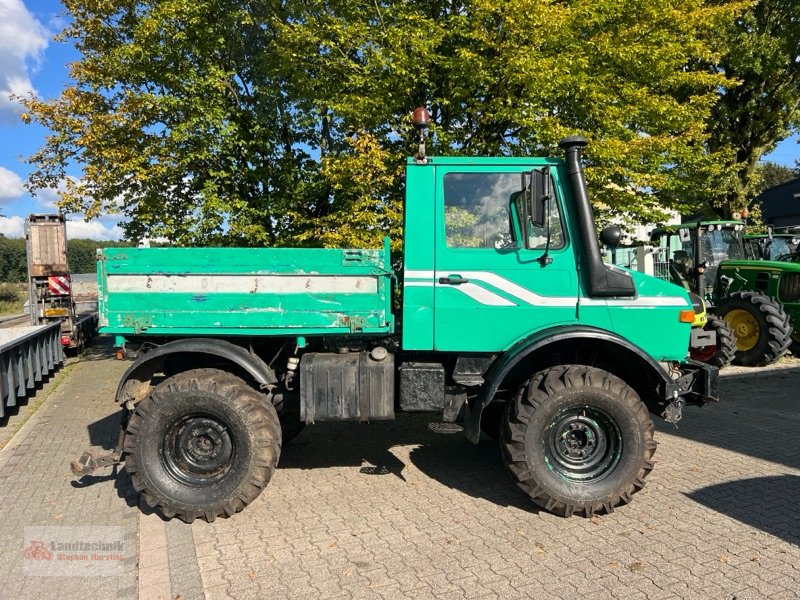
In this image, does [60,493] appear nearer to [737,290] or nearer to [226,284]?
[226,284]

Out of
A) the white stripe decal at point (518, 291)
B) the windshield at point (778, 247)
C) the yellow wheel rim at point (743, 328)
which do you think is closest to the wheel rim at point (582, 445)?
the white stripe decal at point (518, 291)

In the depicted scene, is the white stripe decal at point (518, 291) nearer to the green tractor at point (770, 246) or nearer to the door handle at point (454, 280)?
the door handle at point (454, 280)

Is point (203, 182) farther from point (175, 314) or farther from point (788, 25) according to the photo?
point (788, 25)

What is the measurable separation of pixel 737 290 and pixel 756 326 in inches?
60.0

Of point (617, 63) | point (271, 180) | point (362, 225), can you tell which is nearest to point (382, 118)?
point (362, 225)

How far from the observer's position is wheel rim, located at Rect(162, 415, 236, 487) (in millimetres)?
4129

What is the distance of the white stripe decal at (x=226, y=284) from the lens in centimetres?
411

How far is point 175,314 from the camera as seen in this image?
163 inches

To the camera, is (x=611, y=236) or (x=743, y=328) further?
(x=743, y=328)

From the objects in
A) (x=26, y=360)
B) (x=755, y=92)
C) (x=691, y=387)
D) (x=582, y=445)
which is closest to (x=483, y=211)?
(x=582, y=445)

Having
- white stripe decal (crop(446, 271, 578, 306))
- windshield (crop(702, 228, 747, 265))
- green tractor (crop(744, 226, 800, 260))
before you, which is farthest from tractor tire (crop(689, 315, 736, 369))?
white stripe decal (crop(446, 271, 578, 306))

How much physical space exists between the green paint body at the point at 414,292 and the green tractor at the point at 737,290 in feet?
16.2

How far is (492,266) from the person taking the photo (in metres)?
4.13

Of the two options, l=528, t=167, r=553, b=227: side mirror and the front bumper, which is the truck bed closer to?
l=528, t=167, r=553, b=227: side mirror
